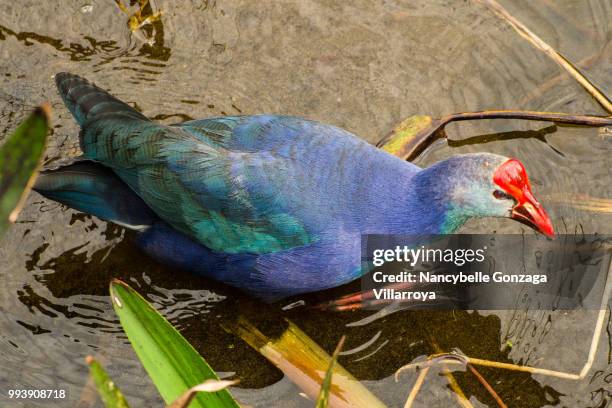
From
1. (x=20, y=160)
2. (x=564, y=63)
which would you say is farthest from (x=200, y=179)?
(x=564, y=63)

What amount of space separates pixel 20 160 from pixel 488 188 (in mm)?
2019

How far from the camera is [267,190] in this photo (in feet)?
9.27

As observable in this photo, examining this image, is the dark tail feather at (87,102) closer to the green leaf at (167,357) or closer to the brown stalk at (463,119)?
the green leaf at (167,357)

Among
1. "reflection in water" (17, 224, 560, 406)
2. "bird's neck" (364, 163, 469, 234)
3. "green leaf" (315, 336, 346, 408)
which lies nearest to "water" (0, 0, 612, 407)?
"reflection in water" (17, 224, 560, 406)

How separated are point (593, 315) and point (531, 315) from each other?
0.28 metres

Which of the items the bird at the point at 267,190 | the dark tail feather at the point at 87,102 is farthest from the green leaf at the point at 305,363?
the dark tail feather at the point at 87,102

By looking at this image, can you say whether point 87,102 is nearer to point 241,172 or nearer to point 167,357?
point 241,172

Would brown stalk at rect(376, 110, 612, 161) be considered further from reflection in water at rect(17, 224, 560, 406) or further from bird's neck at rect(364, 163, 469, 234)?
reflection in water at rect(17, 224, 560, 406)

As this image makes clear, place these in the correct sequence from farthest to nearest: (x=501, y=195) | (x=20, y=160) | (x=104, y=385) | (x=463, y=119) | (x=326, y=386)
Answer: (x=463, y=119) → (x=501, y=195) → (x=326, y=386) → (x=104, y=385) → (x=20, y=160)

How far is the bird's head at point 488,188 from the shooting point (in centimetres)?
288

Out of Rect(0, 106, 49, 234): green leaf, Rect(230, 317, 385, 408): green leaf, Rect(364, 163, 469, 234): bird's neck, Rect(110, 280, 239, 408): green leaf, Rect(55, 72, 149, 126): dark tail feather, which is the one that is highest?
Rect(55, 72, 149, 126): dark tail feather

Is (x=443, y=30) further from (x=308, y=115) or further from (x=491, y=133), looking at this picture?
(x=308, y=115)

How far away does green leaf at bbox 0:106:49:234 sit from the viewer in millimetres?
1257

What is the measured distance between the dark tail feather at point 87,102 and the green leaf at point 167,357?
3.45ft
